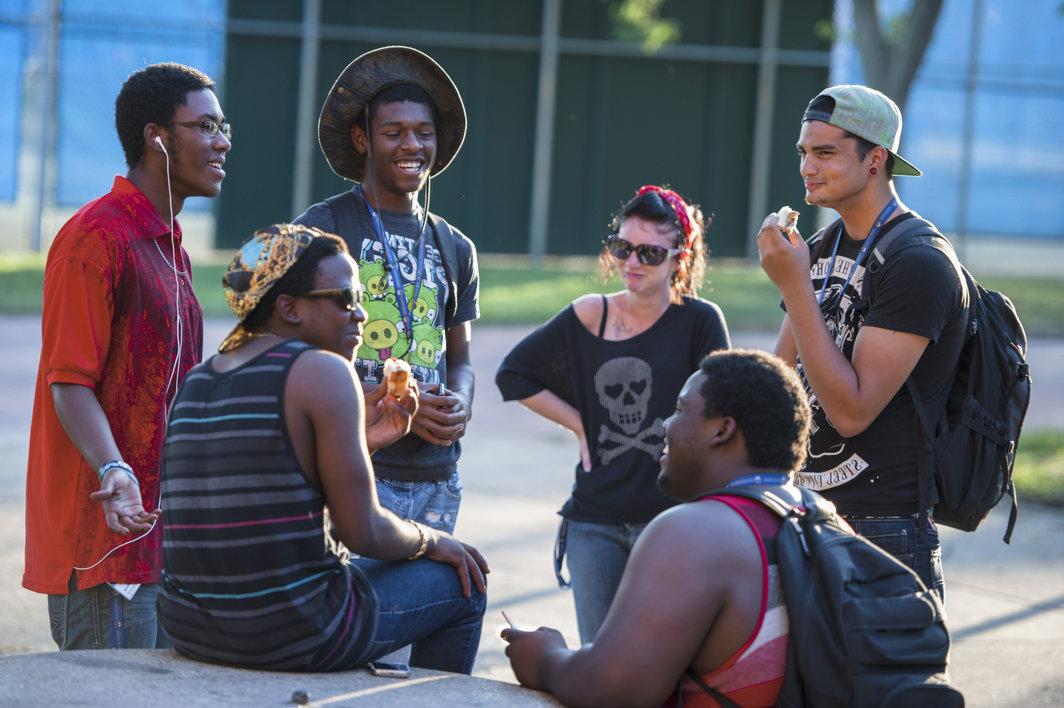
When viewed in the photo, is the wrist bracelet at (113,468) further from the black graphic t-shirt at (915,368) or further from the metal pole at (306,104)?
the metal pole at (306,104)

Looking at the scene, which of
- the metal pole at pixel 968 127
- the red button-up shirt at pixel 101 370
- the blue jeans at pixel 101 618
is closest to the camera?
the red button-up shirt at pixel 101 370

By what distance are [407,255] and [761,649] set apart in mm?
1854

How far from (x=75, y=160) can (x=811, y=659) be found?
58.9ft

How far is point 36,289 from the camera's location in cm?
1609

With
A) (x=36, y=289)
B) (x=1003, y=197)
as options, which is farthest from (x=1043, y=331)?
(x=36, y=289)

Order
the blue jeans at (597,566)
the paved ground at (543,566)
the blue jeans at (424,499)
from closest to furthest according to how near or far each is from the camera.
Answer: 1. the blue jeans at (424,499)
2. the blue jeans at (597,566)
3. the paved ground at (543,566)

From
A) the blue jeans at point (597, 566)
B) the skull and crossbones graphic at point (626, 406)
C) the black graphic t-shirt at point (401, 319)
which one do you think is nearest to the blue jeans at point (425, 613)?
the black graphic t-shirt at point (401, 319)

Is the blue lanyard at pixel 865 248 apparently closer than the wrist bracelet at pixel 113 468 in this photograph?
No

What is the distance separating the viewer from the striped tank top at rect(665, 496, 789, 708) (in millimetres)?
3023

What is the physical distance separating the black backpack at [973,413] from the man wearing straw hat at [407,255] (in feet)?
4.46

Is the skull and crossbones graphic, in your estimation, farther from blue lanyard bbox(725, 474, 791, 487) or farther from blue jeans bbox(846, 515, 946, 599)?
blue lanyard bbox(725, 474, 791, 487)

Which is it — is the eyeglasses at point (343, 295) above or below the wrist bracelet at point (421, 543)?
above

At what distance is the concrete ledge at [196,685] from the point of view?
3145 millimetres

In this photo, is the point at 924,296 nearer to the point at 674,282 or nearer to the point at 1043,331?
the point at 674,282
